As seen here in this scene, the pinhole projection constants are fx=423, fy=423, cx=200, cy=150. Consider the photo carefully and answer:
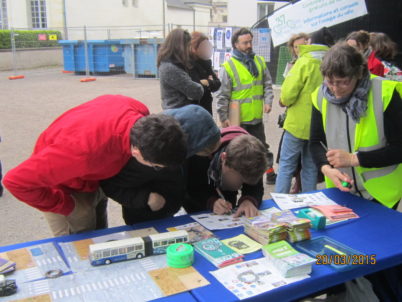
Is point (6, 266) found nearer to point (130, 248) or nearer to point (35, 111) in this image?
point (130, 248)

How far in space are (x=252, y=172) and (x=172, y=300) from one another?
0.75 metres

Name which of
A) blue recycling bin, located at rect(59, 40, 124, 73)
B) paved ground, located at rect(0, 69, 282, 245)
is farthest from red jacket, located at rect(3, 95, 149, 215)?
blue recycling bin, located at rect(59, 40, 124, 73)

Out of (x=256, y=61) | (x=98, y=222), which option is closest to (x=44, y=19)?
(x=256, y=61)

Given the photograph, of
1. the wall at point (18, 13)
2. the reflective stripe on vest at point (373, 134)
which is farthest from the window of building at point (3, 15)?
the reflective stripe on vest at point (373, 134)

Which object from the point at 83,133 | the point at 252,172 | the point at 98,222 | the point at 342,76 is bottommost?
the point at 98,222

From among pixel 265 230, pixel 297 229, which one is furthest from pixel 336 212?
pixel 265 230

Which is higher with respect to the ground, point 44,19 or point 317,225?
point 44,19

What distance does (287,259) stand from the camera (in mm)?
1700

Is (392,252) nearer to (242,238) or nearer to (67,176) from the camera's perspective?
(242,238)

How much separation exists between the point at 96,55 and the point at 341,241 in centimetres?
1371

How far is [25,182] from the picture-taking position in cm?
169

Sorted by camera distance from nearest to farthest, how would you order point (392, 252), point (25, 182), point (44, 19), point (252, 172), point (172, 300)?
point (172, 300)
point (25, 182)
point (392, 252)
point (252, 172)
point (44, 19)

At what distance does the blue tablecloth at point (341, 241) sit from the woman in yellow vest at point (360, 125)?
140 millimetres

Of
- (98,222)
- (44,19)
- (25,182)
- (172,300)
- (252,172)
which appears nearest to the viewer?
(172,300)
